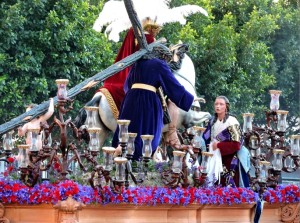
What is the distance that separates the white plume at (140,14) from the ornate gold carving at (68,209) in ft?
12.8

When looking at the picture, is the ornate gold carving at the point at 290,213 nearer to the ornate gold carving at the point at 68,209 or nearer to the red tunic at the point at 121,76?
the red tunic at the point at 121,76

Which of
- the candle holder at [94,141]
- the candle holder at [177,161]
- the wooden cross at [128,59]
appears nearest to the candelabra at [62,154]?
the candle holder at [94,141]

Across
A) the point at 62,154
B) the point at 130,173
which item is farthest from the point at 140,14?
the point at 62,154

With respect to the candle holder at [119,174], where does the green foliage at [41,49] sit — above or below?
above

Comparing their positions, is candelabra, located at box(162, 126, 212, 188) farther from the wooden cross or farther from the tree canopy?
the tree canopy

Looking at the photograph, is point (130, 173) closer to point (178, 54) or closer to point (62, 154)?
point (62, 154)

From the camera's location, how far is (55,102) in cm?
1420

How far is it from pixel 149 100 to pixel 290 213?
8.54ft

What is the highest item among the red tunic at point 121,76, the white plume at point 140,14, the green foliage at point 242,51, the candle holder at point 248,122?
the green foliage at point 242,51

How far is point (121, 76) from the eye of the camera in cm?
1623

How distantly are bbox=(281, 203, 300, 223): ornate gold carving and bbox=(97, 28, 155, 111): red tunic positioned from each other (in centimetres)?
267

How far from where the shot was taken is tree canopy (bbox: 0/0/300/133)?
72.4 ft

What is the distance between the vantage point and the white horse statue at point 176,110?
52.1 ft

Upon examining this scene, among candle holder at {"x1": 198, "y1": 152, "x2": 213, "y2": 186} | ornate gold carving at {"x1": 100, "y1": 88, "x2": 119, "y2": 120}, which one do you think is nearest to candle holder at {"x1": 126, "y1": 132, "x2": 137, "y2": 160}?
candle holder at {"x1": 198, "y1": 152, "x2": 213, "y2": 186}
